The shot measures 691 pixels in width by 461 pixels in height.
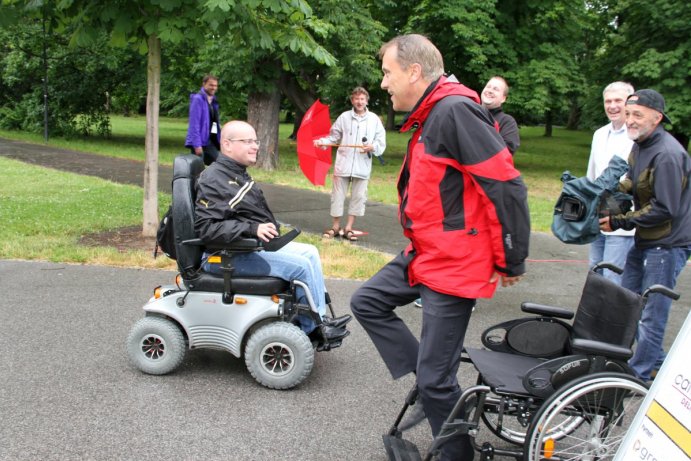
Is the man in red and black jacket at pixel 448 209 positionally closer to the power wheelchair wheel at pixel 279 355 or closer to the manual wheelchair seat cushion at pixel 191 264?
the power wheelchair wheel at pixel 279 355

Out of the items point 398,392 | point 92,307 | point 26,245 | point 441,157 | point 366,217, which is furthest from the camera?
point 366,217

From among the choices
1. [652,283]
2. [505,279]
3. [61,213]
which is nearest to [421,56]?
[505,279]

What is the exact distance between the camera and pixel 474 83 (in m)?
20.8

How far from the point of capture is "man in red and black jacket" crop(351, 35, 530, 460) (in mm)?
2885

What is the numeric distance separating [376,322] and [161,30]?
4.51 meters

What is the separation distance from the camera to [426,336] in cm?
311

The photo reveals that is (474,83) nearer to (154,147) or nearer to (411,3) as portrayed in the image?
(411,3)

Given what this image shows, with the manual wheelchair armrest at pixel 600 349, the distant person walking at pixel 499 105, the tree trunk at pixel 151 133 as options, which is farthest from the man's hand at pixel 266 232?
the tree trunk at pixel 151 133

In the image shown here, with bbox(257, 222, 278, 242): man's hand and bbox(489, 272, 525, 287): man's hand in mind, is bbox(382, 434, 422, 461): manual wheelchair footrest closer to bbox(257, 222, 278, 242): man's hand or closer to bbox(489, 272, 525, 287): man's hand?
bbox(489, 272, 525, 287): man's hand

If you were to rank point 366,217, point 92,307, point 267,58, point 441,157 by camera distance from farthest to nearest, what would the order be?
point 267,58, point 366,217, point 92,307, point 441,157

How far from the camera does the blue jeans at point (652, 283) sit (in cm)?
431

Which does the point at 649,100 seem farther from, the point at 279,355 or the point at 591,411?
the point at 279,355

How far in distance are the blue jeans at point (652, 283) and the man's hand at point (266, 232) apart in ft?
7.60

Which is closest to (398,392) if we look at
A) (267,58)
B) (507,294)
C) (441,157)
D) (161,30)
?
(441,157)
